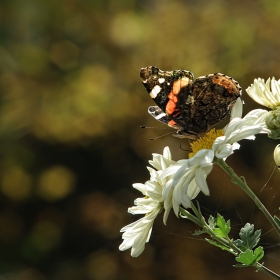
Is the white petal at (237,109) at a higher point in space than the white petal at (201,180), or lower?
higher

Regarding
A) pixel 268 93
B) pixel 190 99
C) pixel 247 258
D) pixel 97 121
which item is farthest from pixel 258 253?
pixel 97 121

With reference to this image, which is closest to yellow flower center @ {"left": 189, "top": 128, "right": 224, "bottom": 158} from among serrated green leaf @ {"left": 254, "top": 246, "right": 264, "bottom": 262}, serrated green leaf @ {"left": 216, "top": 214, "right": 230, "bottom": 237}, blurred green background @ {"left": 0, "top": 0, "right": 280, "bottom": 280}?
serrated green leaf @ {"left": 216, "top": 214, "right": 230, "bottom": 237}

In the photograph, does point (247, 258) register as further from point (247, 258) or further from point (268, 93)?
point (268, 93)

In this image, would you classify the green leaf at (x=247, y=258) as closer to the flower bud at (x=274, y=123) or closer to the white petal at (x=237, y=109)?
the flower bud at (x=274, y=123)

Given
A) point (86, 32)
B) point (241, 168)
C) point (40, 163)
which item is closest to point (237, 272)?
point (241, 168)

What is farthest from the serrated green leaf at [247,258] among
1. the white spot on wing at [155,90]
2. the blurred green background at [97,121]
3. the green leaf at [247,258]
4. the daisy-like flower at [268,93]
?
the blurred green background at [97,121]

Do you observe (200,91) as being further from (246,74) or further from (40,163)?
(40,163)

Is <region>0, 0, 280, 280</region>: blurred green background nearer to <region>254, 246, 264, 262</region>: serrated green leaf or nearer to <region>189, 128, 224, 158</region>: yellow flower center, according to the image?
<region>189, 128, 224, 158</region>: yellow flower center
